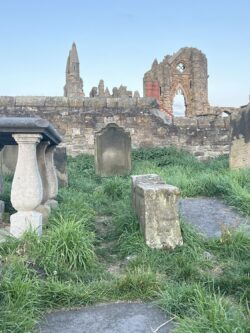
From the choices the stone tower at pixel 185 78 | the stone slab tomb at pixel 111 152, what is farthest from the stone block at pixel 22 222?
the stone tower at pixel 185 78

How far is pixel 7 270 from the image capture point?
293cm

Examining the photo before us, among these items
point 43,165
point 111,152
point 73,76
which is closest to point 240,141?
point 111,152

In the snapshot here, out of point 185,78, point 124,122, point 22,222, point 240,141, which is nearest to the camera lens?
point 22,222

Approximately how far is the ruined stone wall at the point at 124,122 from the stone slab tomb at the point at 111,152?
2.97 meters

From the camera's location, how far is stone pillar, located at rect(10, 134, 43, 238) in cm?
389

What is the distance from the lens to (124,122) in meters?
12.8

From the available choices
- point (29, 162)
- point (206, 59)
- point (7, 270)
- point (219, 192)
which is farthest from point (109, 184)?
point (206, 59)

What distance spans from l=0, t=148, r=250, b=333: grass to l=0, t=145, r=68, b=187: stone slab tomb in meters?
3.01

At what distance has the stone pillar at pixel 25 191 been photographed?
12.8 ft

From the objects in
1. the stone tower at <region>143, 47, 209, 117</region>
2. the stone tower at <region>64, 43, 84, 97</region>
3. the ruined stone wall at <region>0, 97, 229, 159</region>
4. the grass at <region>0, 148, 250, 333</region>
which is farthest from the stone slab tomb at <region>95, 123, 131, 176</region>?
the stone tower at <region>64, 43, 84, 97</region>

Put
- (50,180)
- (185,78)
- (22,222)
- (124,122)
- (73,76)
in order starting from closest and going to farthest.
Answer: (22,222)
(50,180)
(124,122)
(185,78)
(73,76)

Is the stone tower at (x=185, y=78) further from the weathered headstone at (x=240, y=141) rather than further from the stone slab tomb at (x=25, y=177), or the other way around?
the stone slab tomb at (x=25, y=177)

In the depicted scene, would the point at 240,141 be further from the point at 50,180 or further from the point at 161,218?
the point at 161,218

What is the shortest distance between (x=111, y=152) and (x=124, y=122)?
3329mm
